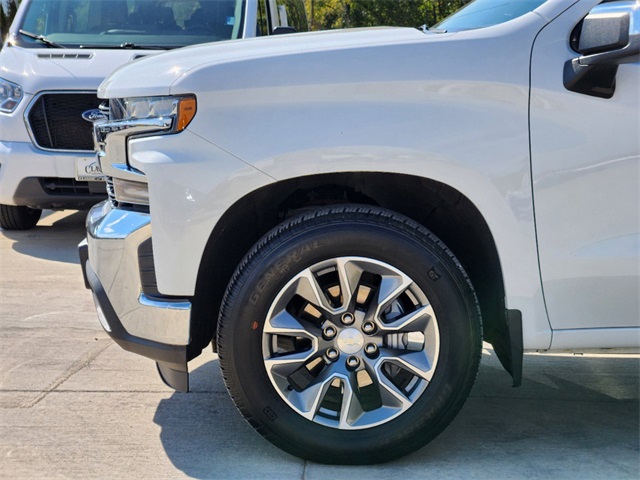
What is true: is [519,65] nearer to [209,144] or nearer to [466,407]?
[209,144]

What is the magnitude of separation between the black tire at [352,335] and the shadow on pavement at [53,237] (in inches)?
147

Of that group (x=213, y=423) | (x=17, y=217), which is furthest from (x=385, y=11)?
(x=213, y=423)

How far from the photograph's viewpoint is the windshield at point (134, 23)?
6.86 m

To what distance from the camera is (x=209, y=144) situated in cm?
281

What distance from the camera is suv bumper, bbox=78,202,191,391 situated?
9.59 feet

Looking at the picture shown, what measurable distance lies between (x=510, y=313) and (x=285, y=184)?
90 centimetres

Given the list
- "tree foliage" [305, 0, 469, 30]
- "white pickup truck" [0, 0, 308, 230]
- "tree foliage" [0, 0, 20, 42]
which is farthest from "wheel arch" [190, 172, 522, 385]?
"tree foliage" [0, 0, 20, 42]

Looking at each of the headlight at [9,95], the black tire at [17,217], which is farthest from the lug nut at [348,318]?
the black tire at [17,217]

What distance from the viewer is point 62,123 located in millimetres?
6684

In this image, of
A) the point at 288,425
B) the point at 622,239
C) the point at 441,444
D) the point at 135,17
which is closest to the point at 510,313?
the point at 622,239

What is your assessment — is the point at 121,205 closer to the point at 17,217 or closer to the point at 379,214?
the point at 379,214

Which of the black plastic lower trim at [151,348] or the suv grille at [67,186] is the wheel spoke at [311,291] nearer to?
the black plastic lower trim at [151,348]

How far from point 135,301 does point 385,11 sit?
1784 centimetres

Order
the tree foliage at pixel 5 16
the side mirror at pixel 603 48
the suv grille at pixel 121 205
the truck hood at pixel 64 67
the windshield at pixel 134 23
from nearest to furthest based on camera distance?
the side mirror at pixel 603 48
the suv grille at pixel 121 205
the truck hood at pixel 64 67
the windshield at pixel 134 23
the tree foliage at pixel 5 16
